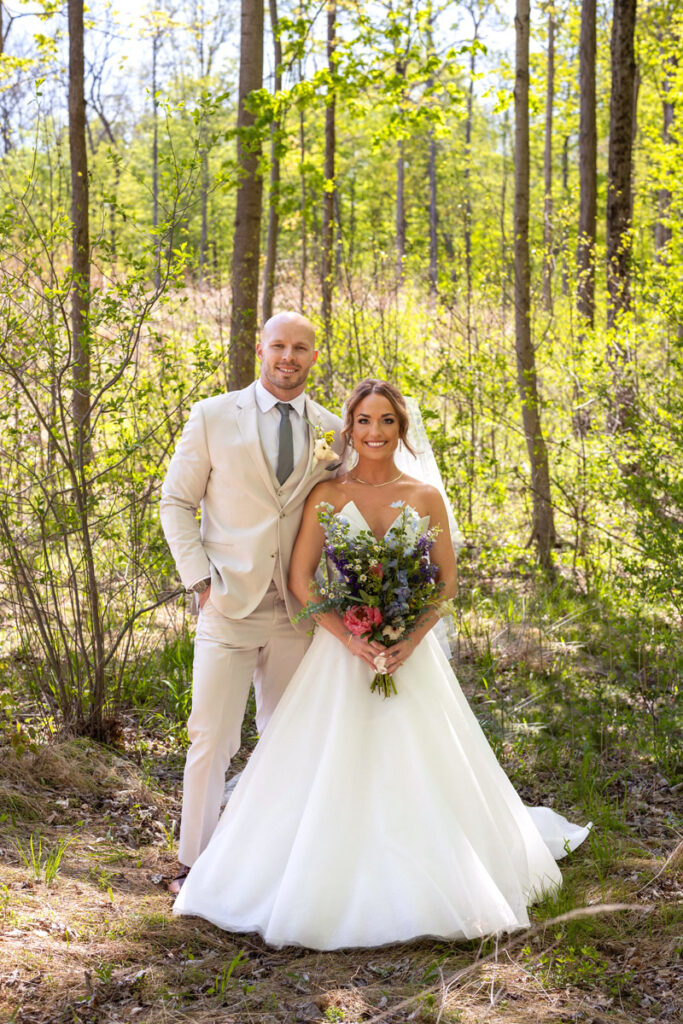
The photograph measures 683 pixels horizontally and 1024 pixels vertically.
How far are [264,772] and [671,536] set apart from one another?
2.95 m

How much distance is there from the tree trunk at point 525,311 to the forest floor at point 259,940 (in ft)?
10.9

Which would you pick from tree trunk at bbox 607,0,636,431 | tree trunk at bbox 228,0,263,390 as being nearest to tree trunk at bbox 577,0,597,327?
tree trunk at bbox 607,0,636,431

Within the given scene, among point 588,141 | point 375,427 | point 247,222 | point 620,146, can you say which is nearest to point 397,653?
point 375,427

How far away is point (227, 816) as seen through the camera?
3961 millimetres

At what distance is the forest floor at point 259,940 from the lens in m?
3.19

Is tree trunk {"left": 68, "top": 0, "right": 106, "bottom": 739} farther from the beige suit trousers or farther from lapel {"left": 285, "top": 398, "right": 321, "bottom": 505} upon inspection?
the beige suit trousers

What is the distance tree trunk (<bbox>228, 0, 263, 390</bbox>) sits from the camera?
6.64m

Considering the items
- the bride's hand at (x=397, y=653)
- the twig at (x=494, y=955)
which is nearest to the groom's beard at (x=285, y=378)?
the bride's hand at (x=397, y=653)

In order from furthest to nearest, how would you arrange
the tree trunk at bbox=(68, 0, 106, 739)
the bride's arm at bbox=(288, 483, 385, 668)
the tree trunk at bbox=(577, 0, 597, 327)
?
the tree trunk at bbox=(577, 0, 597, 327) → the tree trunk at bbox=(68, 0, 106, 739) → the bride's arm at bbox=(288, 483, 385, 668)

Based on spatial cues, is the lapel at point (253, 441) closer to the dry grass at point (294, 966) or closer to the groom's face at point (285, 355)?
the groom's face at point (285, 355)

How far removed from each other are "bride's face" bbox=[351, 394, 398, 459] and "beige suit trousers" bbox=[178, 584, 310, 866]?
0.75 m

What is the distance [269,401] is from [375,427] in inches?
18.9

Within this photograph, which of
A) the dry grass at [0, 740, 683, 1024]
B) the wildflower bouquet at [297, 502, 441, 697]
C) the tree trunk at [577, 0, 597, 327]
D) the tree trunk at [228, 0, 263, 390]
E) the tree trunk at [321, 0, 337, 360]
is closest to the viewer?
the dry grass at [0, 740, 683, 1024]

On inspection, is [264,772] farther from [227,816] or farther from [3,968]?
[3,968]
